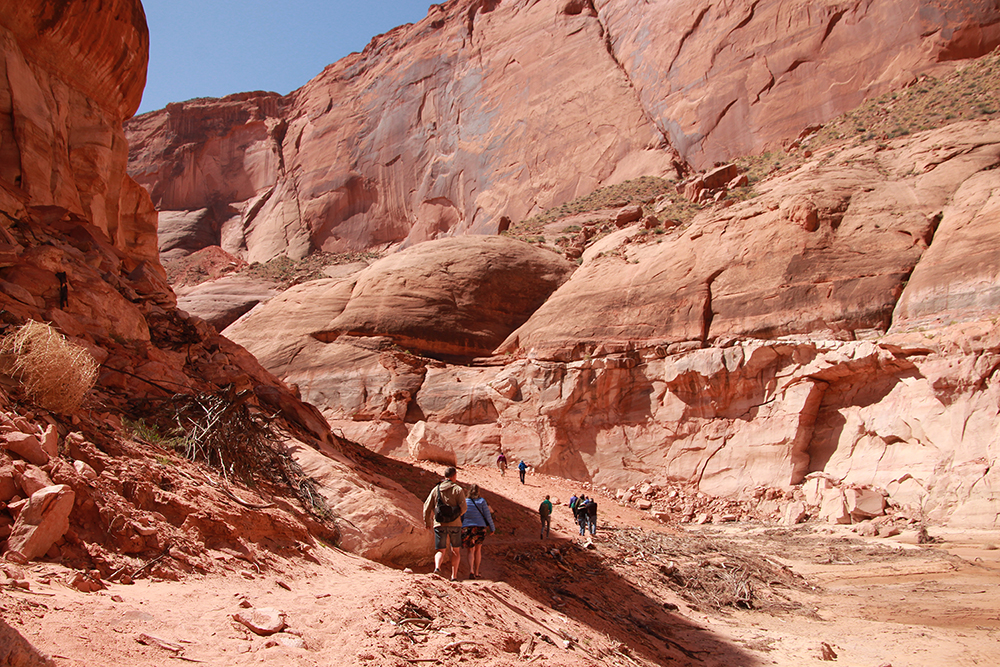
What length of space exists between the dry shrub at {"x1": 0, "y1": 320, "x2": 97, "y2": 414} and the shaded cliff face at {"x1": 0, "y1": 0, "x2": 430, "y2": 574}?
0.40 feet

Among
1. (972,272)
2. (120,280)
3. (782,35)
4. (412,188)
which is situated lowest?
(120,280)

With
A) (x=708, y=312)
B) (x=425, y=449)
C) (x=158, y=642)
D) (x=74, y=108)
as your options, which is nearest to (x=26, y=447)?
(x=158, y=642)

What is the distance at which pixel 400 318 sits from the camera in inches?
918

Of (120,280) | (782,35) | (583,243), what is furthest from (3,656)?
(782,35)

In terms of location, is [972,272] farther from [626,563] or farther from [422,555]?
[422,555]

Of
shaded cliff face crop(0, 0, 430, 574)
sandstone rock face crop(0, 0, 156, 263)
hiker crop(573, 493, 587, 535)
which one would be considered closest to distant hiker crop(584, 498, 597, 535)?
hiker crop(573, 493, 587, 535)

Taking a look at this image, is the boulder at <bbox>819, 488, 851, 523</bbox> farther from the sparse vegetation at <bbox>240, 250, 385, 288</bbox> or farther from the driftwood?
the sparse vegetation at <bbox>240, 250, 385, 288</bbox>

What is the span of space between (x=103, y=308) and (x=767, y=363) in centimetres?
1558

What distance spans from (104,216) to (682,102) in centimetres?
3283

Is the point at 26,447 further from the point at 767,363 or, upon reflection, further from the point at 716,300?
the point at 716,300

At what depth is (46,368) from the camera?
5.22m

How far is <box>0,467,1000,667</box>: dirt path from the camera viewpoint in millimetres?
3586

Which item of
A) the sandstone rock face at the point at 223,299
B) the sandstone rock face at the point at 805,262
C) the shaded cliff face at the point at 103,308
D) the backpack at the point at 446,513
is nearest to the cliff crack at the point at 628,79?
the sandstone rock face at the point at 805,262

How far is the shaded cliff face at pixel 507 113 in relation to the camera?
31.3 metres
